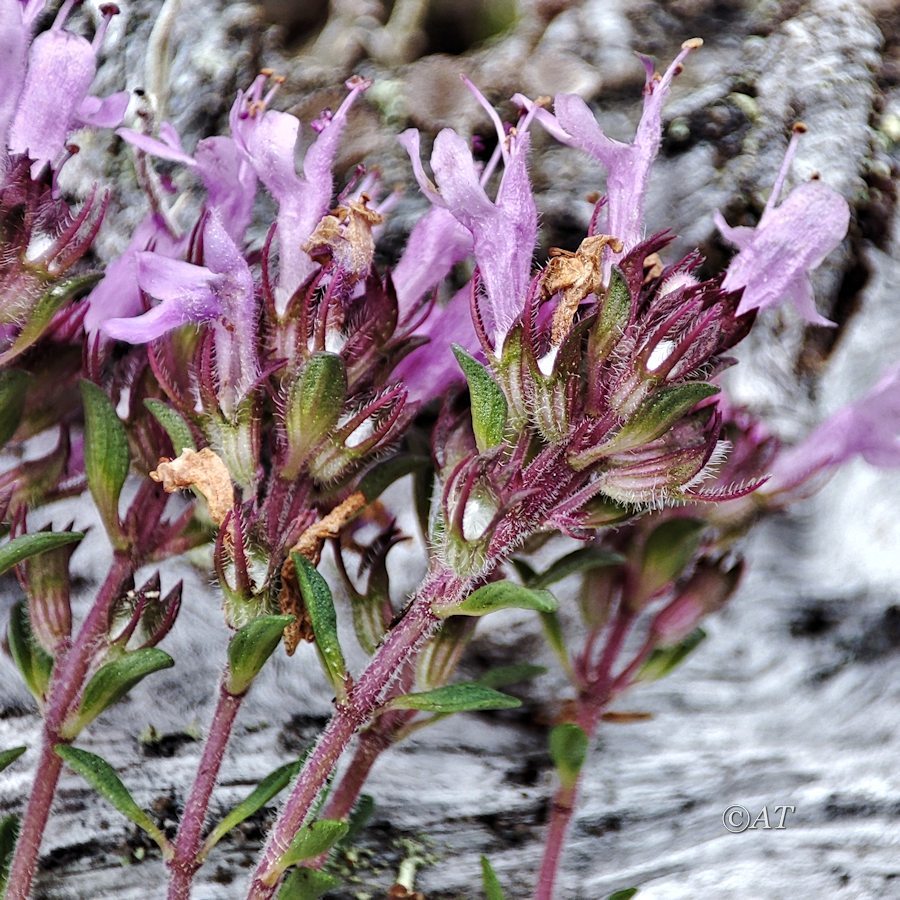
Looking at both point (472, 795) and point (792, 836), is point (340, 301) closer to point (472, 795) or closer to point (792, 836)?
point (472, 795)

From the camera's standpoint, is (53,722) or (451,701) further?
(53,722)

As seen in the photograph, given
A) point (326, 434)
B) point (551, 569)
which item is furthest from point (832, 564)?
point (326, 434)

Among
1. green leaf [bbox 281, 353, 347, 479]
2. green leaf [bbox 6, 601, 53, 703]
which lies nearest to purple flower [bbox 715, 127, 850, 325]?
green leaf [bbox 281, 353, 347, 479]

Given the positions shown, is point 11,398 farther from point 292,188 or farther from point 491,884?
point 491,884

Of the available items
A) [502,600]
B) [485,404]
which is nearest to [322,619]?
[502,600]

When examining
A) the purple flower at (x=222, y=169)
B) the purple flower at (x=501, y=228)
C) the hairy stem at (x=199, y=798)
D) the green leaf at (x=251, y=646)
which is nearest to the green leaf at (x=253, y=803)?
the hairy stem at (x=199, y=798)

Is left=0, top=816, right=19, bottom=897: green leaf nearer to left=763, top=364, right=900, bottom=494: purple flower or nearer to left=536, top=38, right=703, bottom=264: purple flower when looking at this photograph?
left=536, top=38, right=703, bottom=264: purple flower
